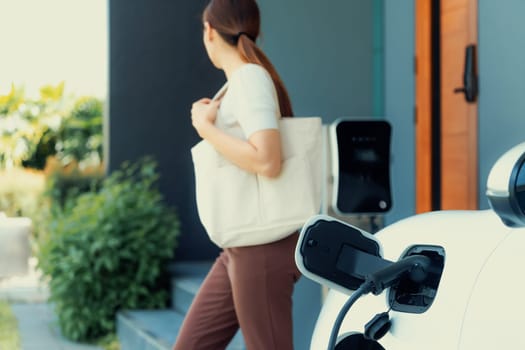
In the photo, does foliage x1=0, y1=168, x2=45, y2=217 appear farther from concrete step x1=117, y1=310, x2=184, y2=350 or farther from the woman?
the woman

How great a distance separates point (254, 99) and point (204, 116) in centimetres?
17

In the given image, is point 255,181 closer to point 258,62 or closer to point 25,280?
point 258,62

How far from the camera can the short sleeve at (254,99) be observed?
2.67m

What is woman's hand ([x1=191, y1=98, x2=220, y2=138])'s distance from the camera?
274 centimetres

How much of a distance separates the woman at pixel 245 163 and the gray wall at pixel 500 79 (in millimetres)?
1920

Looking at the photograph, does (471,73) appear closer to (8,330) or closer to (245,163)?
(245,163)

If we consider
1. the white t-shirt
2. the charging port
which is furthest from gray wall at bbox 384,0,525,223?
the charging port

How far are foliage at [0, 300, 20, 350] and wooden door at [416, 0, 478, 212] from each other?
2875mm

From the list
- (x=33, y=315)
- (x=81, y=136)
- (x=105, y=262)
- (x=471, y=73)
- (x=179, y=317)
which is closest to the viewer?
(x=471, y=73)

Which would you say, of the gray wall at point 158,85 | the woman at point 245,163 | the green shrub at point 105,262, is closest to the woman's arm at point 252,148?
the woman at point 245,163

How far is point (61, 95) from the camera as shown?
52.1 ft

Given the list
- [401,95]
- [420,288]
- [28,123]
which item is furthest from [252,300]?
[28,123]

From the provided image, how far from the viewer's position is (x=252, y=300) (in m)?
2.65

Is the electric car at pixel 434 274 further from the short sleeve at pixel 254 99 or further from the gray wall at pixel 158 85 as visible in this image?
the gray wall at pixel 158 85
